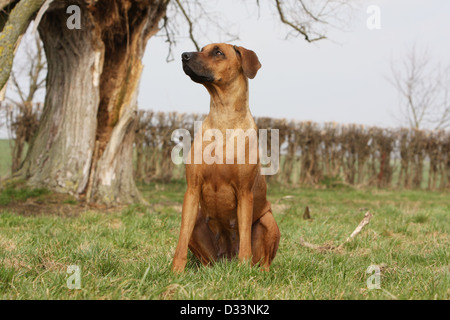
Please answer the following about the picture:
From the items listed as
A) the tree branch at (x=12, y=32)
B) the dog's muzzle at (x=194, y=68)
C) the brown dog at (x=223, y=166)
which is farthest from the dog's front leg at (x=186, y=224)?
the tree branch at (x=12, y=32)

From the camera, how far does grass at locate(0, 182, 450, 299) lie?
2666 millimetres

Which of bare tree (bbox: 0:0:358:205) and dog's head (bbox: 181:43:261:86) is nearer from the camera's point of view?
dog's head (bbox: 181:43:261:86)

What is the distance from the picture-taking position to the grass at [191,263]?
8.75 ft

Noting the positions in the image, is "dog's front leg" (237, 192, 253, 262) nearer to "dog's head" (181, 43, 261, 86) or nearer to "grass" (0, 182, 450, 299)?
"grass" (0, 182, 450, 299)

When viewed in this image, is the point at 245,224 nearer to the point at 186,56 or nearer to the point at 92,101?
the point at 186,56

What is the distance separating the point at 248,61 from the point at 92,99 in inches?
207

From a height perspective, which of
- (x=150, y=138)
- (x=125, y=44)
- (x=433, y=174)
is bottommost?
(x=433, y=174)

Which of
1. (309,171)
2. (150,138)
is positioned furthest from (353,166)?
(150,138)

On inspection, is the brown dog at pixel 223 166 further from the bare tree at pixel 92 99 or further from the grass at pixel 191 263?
the bare tree at pixel 92 99

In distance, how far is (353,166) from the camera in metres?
16.2

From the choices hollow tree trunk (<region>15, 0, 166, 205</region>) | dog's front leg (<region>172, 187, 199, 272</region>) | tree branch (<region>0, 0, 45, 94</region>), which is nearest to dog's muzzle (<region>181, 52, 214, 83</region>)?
dog's front leg (<region>172, 187, 199, 272</region>)

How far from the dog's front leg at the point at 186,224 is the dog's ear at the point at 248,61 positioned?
0.96 m
